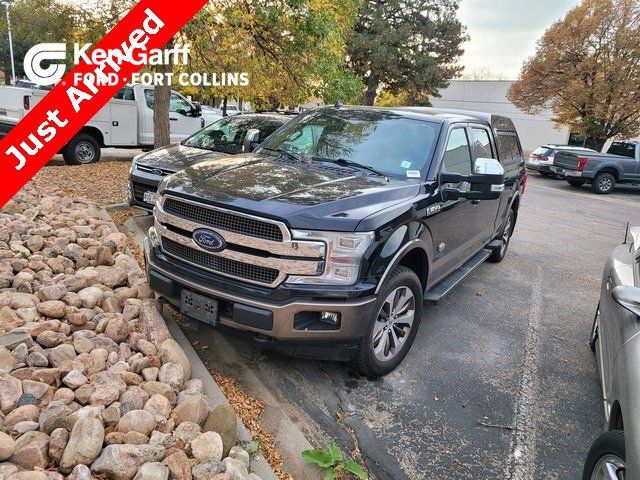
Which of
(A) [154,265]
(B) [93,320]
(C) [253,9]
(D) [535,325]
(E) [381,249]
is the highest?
(C) [253,9]

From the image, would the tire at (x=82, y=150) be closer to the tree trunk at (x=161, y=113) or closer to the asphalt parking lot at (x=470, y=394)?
the tree trunk at (x=161, y=113)

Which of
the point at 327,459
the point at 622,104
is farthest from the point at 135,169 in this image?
the point at 622,104

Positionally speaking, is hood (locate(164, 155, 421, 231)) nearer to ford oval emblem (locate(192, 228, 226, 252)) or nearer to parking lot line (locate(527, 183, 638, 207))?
ford oval emblem (locate(192, 228, 226, 252))

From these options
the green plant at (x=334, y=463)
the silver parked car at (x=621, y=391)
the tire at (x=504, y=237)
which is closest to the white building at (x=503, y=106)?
the tire at (x=504, y=237)

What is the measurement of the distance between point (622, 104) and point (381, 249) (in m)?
23.6

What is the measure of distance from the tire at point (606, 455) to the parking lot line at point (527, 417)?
48cm

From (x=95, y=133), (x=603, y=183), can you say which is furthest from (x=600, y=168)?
(x=95, y=133)

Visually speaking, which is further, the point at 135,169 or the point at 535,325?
the point at 135,169

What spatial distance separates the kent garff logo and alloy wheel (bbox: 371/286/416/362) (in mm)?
10269

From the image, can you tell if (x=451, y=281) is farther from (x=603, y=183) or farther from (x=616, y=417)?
(x=603, y=183)

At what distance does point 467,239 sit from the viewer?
16.4 feet

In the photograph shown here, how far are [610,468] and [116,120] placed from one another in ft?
37.9

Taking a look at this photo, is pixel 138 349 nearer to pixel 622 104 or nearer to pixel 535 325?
pixel 535 325

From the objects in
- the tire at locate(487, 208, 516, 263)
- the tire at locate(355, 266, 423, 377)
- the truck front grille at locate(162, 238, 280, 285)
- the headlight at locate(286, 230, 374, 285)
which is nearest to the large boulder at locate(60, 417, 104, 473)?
the truck front grille at locate(162, 238, 280, 285)
